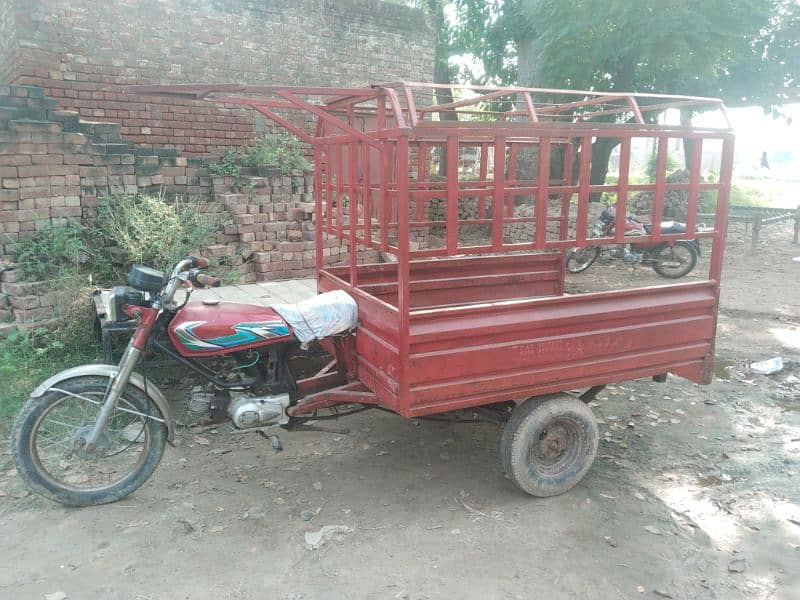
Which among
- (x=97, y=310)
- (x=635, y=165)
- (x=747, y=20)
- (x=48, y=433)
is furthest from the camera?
(x=635, y=165)

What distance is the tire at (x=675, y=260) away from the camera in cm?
1029

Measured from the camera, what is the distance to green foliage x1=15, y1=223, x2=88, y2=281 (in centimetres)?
523

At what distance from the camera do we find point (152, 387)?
10.9 ft

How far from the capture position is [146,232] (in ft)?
19.0

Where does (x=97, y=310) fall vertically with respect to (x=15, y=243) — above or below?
below

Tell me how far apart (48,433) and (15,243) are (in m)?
2.47

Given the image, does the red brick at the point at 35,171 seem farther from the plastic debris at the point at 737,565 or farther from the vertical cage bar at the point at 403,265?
the plastic debris at the point at 737,565

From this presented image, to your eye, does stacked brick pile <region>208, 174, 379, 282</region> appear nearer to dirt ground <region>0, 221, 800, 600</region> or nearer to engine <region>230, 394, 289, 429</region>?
dirt ground <region>0, 221, 800, 600</region>

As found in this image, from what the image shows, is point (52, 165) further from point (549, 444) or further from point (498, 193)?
point (549, 444)

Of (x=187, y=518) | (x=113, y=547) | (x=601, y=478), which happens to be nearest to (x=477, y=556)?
(x=601, y=478)

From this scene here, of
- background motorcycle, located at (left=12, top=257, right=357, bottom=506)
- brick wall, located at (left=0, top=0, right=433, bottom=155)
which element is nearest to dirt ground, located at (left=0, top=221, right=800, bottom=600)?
background motorcycle, located at (left=12, top=257, right=357, bottom=506)

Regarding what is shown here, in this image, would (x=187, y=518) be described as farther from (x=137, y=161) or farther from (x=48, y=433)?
(x=137, y=161)

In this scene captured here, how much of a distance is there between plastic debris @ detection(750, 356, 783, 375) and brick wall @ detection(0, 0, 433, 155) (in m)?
6.93

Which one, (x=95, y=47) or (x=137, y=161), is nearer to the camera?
(x=137, y=161)
